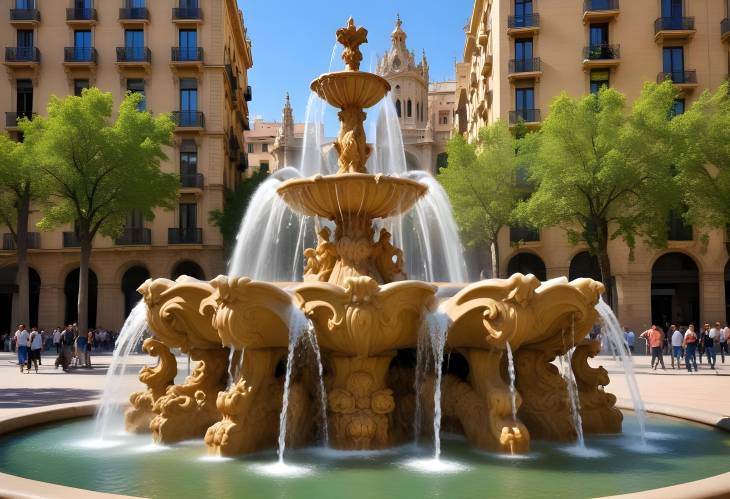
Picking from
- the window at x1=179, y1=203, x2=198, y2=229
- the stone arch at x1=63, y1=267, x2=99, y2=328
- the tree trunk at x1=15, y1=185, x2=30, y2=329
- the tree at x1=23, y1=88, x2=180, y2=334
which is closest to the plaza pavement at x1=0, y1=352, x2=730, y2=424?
the tree at x1=23, y1=88, x2=180, y2=334

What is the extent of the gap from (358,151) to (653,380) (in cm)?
1122

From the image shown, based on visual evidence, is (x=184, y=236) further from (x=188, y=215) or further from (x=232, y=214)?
(x=232, y=214)

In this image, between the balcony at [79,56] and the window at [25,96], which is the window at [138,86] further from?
the window at [25,96]

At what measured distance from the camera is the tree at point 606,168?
90.6 ft

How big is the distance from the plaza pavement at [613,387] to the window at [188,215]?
17795 millimetres

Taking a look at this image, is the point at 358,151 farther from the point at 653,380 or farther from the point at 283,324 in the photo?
the point at 653,380

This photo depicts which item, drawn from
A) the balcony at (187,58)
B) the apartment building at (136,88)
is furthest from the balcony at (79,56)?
the balcony at (187,58)

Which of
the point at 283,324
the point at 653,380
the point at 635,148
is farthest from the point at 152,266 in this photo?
the point at 283,324

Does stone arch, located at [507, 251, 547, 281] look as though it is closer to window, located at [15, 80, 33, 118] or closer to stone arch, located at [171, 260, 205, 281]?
stone arch, located at [171, 260, 205, 281]

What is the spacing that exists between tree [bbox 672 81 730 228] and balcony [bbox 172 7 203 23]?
2635 cm

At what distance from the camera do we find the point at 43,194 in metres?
29.4

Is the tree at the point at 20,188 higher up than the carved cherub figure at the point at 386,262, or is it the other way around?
the tree at the point at 20,188

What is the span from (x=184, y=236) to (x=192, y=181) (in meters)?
3.20

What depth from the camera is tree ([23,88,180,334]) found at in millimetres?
28703
